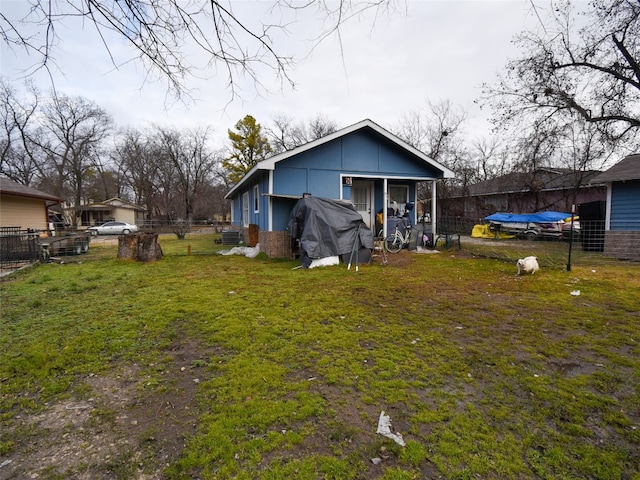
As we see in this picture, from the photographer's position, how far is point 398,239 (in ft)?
36.5

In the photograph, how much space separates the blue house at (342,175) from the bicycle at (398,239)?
66 cm

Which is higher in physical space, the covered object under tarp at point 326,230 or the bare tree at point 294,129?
the bare tree at point 294,129

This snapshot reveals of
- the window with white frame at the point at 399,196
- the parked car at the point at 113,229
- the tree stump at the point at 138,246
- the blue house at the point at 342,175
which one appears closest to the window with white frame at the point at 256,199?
the blue house at the point at 342,175

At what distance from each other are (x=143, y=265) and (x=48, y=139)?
108 ft

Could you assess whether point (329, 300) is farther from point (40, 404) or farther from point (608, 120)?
point (608, 120)

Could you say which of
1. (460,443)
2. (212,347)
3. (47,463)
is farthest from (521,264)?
(47,463)

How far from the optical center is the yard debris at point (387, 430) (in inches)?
77.5

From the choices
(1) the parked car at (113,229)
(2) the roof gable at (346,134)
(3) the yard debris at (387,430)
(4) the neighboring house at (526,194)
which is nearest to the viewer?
(3) the yard debris at (387,430)

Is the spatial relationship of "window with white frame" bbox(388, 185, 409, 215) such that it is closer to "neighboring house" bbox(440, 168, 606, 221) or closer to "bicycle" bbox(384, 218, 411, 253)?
"bicycle" bbox(384, 218, 411, 253)

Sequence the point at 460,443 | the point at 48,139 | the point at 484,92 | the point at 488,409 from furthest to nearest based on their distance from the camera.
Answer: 1. the point at 48,139
2. the point at 484,92
3. the point at 488,409
4. the point at 460,443

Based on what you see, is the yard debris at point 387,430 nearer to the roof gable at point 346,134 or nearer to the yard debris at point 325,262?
the yard debris at point 325,262

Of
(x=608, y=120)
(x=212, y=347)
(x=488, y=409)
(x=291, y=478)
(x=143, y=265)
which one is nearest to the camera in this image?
(x=291, y=478)

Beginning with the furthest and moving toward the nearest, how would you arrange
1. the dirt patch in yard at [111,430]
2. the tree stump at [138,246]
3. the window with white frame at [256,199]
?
the window with white frame at [256,199] → the tree stump at [138,246] → the dirt patch in yard at [111,430]

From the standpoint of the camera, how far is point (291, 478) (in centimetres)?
167
